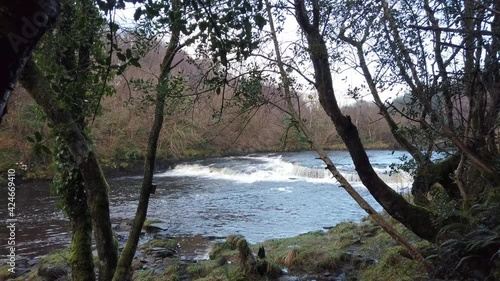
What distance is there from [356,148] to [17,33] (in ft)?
12.6

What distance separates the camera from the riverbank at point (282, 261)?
5.62m

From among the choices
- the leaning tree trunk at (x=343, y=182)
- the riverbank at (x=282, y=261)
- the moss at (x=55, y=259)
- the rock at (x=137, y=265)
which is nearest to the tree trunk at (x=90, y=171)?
the riverbank at (x=282, y=261)

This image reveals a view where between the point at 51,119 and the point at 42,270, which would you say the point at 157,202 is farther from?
the point at 51,119

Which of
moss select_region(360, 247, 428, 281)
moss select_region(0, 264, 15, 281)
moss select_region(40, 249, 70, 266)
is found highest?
moss select_region(360, 247, 428, 281)

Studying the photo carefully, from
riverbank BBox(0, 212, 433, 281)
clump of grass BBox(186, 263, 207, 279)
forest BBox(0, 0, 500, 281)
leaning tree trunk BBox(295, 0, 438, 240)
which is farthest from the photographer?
clump of grass BBox(186, 263, 207, 279)

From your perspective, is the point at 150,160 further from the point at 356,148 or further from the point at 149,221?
the point at 149,221

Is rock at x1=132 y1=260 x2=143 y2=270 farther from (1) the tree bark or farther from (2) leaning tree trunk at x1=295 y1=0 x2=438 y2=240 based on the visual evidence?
(1) the tree bark

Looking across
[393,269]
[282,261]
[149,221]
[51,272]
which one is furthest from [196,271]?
[149,221]

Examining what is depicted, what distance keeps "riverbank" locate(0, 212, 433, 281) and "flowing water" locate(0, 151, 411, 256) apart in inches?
64.1

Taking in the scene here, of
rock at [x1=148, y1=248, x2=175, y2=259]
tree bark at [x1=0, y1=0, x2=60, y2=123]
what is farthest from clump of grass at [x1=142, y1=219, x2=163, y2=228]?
tree bark at [x1=0, y1=0, x2=60, y2=123]

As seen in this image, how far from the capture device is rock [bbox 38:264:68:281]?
705cm

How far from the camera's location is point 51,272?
7.12m

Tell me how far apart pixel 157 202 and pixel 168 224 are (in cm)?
317

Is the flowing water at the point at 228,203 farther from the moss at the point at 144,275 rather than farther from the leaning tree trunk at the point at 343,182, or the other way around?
the leaning tree trunk at the point at 343,182
